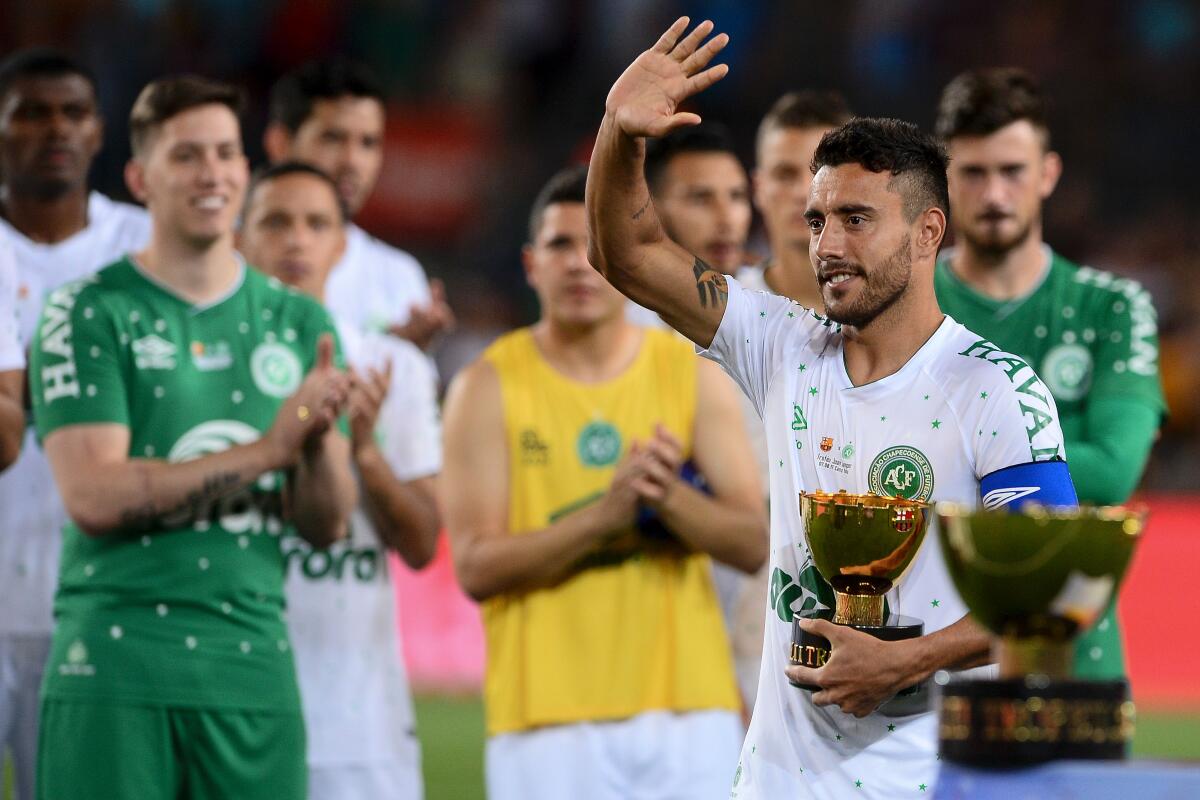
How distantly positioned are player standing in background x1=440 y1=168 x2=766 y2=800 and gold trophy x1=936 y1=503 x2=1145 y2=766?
2166mm

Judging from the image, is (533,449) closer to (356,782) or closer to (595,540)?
(595,540)

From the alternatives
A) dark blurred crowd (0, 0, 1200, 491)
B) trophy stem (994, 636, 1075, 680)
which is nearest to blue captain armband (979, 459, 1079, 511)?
trophy stem (994, 636, 1075, 680)

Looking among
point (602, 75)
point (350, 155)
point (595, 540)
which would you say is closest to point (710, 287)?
point (595, 540)

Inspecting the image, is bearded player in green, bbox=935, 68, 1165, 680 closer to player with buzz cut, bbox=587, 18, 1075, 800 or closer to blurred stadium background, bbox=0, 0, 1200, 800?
player with buzz cut, bbox=587, 18, 1075, 800

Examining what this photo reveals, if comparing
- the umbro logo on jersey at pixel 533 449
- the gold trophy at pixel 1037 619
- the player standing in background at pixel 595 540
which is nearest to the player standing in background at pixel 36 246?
the player standing in background at pixel 595 540

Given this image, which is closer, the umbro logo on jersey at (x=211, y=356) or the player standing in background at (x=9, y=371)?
the umbro logo on jersey at (x=211, y=356)

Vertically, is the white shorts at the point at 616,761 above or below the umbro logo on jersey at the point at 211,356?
below

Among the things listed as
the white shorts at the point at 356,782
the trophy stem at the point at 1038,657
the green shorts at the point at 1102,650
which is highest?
the green shorts at the point at 1102,650

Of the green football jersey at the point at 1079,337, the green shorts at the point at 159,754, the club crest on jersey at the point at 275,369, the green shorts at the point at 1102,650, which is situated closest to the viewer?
the green shorts at the point at 159,754

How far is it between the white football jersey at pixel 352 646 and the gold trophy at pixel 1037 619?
3.15 m

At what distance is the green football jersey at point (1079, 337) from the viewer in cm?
509

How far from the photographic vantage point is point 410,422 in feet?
19.2

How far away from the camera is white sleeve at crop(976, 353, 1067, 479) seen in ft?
11.3

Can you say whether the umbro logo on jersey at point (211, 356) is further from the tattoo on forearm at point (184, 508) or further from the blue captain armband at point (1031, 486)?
the blue captain armband at point (1031, 486)
